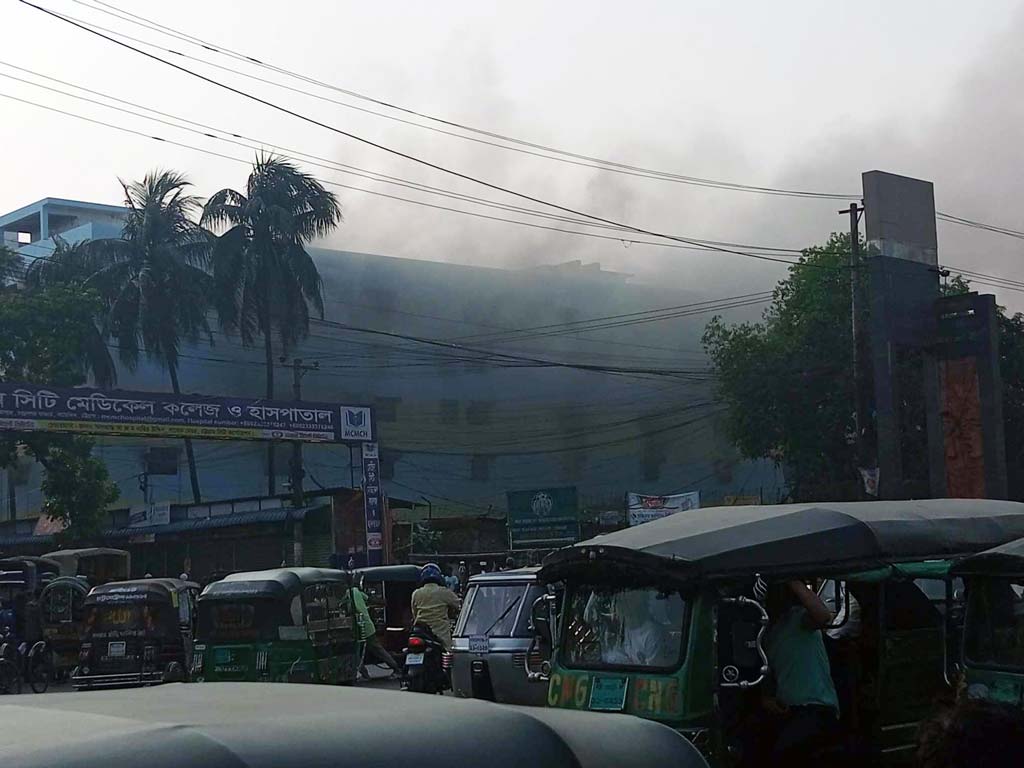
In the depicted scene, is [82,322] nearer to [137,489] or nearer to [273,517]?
[273,517]

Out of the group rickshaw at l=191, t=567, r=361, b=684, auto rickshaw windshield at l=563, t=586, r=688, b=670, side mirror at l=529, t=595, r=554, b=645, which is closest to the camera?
auto rickshaw windshield at l=563, t=586, r=688, b=670

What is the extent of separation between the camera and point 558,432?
6738cm

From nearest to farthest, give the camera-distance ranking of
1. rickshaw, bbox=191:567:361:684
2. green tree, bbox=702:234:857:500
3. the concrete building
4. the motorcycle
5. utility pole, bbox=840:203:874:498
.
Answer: the motorcycle
rickshaw, bbox=191:567:361:684
utility pole, bbox=840:203:874:498
green tree, bbox=702:234:857:500
the concrete building

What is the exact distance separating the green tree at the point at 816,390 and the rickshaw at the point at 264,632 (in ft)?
91.1

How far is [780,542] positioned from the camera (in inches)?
298

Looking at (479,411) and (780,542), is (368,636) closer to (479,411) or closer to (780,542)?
(780,542)

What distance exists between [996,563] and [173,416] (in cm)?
2519

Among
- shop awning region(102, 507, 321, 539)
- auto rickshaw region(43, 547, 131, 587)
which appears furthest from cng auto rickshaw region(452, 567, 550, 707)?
shop awning region(102, 507, 321, 539)

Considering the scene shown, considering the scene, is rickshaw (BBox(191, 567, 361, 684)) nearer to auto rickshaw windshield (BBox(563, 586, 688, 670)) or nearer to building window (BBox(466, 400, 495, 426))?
auto rickshaw windshield (BBox(563, 586, 688, 670))

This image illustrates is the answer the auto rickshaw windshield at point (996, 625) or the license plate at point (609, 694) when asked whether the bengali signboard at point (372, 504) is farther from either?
the auto rickshaw windshield at point (996, 625)

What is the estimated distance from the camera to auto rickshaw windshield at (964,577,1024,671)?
23.6 feet

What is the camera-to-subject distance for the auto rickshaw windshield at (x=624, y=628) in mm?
7430

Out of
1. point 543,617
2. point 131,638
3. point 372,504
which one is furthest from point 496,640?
point 372,504

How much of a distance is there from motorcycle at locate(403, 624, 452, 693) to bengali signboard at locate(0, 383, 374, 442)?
15.6m
